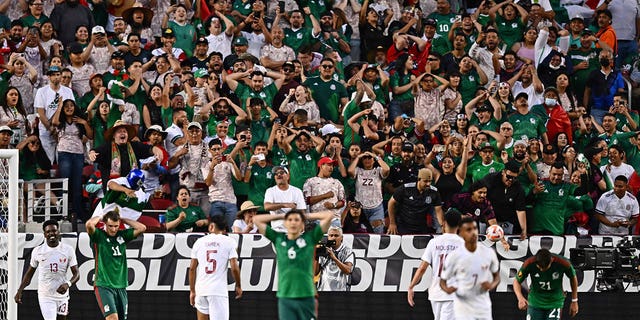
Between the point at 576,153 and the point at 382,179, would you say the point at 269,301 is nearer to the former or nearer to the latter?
the point at 382,179

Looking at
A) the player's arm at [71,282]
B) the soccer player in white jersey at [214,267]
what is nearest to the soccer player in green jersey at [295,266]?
the soccer player in white jersey at [214,267]

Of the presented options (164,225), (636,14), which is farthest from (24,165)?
(636,14)

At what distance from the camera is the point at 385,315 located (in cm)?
2097

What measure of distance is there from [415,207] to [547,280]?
3.87 metres

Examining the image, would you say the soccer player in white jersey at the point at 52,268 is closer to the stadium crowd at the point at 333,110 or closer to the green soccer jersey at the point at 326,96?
the stadium crowd at the point at 333,110

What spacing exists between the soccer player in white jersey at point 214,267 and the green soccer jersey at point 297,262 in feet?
8.32

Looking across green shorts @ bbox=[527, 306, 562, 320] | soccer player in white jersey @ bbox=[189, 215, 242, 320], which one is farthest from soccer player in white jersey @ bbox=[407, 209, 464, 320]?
soccer player in white jersey @ bbox=[189, 215, 242, 320]

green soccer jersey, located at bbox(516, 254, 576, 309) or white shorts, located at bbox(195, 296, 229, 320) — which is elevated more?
green soccer jersey, located at bbox(516, 254, 576, 309)

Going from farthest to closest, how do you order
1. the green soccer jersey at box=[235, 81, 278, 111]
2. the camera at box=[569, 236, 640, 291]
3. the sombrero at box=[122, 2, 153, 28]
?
1. the sombrero at box=[122, 2, 153, 28]
2. the green soccer jersey at box=[235, 81, 278, 111]
3. the camera at box=[569, 236, 640, 291]

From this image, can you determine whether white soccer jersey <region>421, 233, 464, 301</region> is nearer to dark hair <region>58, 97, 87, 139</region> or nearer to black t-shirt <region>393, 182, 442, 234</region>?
black t-shirt <region>393, 182, 442, 234</region>

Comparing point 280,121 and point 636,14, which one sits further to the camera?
point 636,14

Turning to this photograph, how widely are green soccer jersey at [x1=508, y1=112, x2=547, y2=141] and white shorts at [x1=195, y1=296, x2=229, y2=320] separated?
798cm

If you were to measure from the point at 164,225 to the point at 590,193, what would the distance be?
754 centimetres

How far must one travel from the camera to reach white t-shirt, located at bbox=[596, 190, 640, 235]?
22531 mm
